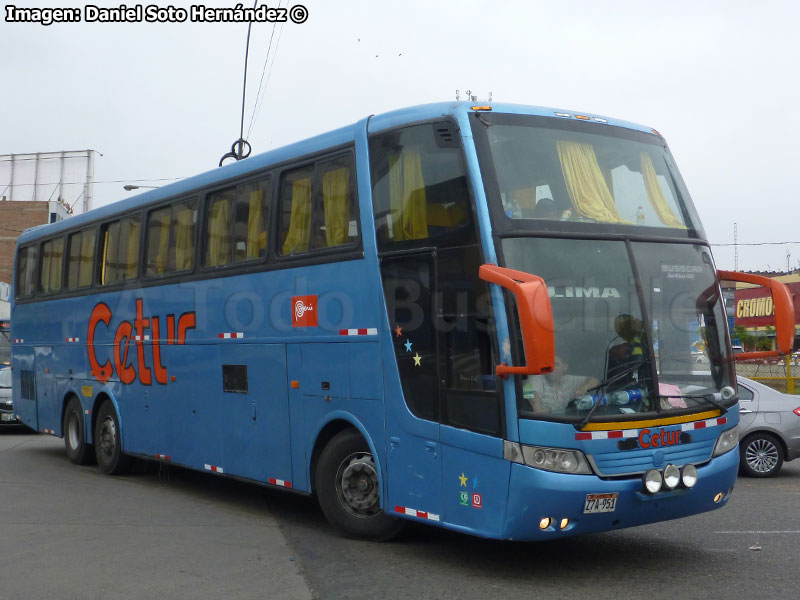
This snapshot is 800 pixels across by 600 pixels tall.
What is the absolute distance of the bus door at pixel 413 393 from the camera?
7.79 meters

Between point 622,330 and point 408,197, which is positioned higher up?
point 408,197

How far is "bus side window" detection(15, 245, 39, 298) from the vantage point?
16688mm

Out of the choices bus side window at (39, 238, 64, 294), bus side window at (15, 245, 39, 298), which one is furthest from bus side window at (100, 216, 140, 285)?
bus side window at (15, 245, 39, 298)

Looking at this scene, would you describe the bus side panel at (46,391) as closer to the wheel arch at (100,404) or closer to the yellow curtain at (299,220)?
the wheel arch at (100,404)

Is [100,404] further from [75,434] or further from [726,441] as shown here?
[726,441]

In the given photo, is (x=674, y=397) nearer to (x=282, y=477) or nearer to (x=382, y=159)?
(x=382, y=159)

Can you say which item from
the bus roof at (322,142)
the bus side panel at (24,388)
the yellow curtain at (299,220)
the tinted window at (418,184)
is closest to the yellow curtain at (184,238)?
the bus roof at (322,142)

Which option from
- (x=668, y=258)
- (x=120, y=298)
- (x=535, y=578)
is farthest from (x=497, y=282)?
(x=120, y=298)

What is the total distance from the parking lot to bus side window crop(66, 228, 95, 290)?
4093 mm

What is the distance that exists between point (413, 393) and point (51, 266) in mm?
9981

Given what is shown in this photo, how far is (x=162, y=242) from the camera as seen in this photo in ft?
40.8

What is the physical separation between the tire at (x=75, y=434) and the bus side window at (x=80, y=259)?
76.5 inches

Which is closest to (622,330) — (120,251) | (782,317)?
(782,317)

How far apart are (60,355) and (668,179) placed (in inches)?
427
